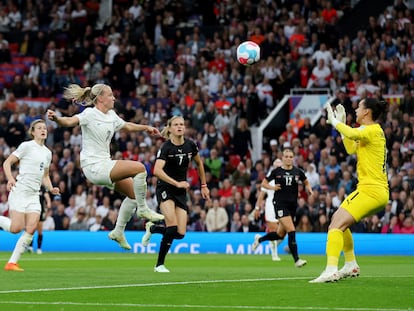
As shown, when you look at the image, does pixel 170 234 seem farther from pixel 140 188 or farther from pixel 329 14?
pixel 329 14

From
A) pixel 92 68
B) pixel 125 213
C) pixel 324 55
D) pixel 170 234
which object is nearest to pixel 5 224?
pixel 125 213

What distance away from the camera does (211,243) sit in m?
29.7

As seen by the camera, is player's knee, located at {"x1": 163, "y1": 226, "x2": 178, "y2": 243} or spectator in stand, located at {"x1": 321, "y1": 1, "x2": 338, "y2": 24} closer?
player's knee, located at {"x1": 163, "y1": 226, "x2": 178, "y2": 243}

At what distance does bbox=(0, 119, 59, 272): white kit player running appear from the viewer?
18016mm

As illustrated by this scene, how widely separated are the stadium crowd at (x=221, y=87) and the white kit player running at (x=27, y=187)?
10541mm

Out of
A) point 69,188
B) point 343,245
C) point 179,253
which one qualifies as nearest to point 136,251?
point 179,253

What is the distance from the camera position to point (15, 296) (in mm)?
12234

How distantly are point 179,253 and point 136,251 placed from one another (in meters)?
1.47

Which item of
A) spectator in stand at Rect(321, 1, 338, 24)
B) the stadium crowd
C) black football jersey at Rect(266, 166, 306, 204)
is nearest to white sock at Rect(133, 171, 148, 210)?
black football jersey at Rect(266, 166, 306, 204)

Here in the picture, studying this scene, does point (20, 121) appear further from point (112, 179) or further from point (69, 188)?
point (112, 179)

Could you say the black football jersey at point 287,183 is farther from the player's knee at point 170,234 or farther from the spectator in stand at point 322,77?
the spectator in stand at point 322,77

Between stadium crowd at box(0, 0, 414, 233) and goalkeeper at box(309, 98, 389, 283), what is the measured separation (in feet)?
46.5

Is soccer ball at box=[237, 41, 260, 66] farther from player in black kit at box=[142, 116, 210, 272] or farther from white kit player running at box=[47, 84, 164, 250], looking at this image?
white kit player running at box=[47, 84, 164, 250]

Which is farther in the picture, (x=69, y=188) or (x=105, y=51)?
(x=105, y=51)
